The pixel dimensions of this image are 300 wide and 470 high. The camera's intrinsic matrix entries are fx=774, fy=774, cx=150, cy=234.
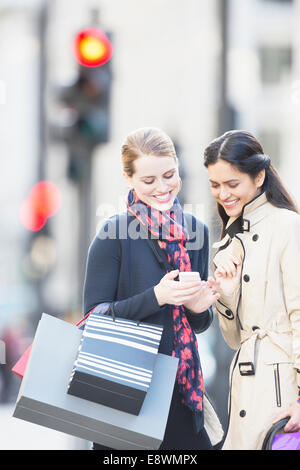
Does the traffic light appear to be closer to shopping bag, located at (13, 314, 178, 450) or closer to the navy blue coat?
the navy blue coat

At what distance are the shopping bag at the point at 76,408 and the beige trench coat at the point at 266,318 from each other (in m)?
0.28

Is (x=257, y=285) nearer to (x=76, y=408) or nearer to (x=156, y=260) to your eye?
(x=156, y=260)

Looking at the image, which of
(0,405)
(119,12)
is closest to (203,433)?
(0,405)

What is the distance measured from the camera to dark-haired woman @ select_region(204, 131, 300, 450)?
265cm

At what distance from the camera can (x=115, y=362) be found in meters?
2.65

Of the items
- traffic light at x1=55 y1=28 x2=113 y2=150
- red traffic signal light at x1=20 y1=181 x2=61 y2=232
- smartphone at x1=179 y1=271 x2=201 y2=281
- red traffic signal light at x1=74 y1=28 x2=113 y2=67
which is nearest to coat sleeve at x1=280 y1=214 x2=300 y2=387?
smartphone at x1=179 y1=271 x2=201 y2=281

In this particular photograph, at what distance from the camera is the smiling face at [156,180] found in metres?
2.73

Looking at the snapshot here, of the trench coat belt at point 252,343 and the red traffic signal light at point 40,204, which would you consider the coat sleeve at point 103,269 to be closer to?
the trench coat belt at point 252,343

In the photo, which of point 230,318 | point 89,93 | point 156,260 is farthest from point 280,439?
point 89,93

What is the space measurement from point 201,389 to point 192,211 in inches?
26.3

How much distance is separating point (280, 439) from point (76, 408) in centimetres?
70

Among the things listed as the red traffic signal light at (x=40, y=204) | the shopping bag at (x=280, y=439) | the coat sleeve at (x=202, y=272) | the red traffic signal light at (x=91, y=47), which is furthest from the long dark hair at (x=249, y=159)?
the red traffic signal light at (x=40, y=204)

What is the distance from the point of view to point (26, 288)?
162 ft

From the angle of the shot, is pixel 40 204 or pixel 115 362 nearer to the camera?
pixel 115 362
